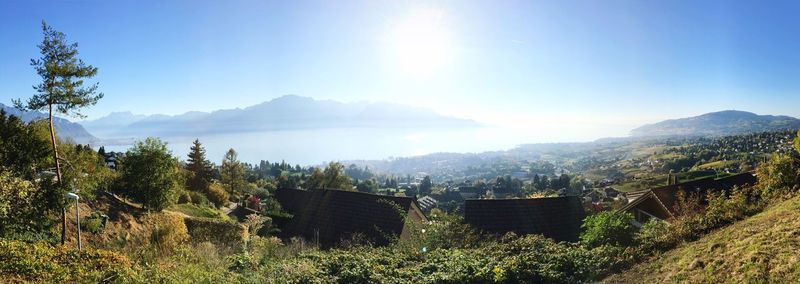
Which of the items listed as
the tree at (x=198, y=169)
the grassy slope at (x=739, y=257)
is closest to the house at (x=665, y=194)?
the grassy slope at (x=739, y=257)

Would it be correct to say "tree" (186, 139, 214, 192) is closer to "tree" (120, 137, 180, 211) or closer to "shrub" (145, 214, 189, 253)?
"tree" (120, 137, 180, 211)

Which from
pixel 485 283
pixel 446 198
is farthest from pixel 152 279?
pixel 446 198

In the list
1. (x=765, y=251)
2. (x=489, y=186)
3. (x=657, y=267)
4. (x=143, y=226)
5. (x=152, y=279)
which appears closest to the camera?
(x=765, y=251)

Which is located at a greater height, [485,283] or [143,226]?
[485,283]

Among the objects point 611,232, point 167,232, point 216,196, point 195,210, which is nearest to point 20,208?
point 167,232

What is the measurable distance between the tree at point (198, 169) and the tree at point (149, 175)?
47.8 ft

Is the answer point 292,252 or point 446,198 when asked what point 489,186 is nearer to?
point 446,198

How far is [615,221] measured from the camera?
10039mm

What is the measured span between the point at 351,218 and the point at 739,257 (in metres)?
17.4

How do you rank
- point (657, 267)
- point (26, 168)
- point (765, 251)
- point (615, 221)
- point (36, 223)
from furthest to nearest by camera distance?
point (26, 168)
point (36, 223)
point (615, 221)
point (657, 267)
point (765, 251)

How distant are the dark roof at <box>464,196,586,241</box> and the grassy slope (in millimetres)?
12293

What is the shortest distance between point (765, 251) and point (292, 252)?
9844 mm

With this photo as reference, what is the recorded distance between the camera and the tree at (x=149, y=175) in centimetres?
1908

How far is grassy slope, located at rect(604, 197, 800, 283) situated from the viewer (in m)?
5.79
